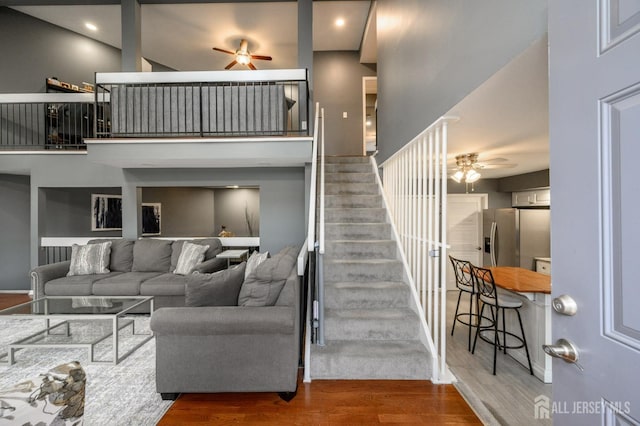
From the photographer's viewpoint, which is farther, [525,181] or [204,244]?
[525,181]

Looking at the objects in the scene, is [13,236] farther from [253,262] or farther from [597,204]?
[597,204]

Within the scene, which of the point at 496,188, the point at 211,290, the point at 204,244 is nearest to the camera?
the point at 211,290

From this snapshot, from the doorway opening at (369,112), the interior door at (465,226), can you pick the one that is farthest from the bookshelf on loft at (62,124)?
the interior door at (465,226)

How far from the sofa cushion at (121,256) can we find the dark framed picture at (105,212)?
6.44 feet

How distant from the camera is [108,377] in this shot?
2.41 meters

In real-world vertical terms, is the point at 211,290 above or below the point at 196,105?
below

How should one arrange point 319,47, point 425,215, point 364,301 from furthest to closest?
point 319,47, point 364,301, point 425,215

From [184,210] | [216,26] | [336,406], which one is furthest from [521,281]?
[184,210]

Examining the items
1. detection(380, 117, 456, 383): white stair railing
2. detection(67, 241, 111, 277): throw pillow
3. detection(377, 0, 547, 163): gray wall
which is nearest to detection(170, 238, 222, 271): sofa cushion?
detection(67, 241, 111, 277): throw pillow

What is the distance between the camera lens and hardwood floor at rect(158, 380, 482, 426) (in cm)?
196

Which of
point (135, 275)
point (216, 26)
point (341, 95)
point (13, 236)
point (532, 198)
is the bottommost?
point (135, 275)

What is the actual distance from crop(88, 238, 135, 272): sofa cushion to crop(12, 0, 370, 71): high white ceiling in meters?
4.30

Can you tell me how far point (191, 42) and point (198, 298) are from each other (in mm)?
6338

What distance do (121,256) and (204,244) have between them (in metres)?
1.27
